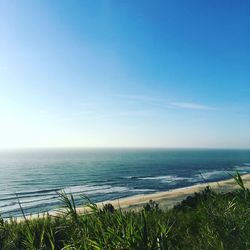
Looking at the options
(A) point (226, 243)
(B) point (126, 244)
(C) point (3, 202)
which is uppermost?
(B) point (126, 244)

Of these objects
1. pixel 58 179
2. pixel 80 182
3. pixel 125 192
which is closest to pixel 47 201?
pixel 125 192

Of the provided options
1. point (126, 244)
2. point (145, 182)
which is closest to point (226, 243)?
point (126, 244)

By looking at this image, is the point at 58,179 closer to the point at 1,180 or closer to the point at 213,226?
the point at 1,180

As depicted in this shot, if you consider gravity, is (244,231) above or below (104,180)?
above

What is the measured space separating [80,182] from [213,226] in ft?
209

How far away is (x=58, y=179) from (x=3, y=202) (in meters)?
27.0

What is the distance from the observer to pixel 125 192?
54.8 m

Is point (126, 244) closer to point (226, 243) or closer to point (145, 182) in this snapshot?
point (226, 243)

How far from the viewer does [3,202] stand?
4766 cm

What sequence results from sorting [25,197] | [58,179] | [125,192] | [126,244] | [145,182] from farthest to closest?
[58,179] < [145,182] < [125,192] < [25,197] < [126,244]

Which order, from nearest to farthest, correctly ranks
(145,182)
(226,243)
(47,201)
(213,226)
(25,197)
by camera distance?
(226,243), (213,226), (47,201), (25,197), (145,182)

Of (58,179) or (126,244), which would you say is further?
(58,179)

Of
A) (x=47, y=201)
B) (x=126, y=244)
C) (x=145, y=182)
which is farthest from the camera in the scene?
(x=145, y=182)

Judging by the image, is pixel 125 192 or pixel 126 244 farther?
pixel 125 192
